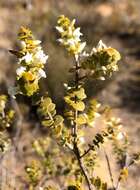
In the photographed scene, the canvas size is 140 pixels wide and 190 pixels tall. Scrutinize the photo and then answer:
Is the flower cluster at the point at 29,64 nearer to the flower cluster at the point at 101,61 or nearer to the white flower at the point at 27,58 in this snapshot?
the white flower at the point at 27,58

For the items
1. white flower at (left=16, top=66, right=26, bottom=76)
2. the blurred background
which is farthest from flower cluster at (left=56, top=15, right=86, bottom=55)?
the blurred background

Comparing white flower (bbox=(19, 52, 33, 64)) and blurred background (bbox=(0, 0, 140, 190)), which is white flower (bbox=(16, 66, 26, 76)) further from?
blurred background (bbox=(0, 0, 140, 190))

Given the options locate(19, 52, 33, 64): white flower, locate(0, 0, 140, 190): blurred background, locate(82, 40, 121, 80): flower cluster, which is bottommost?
locate(82, 40, 121, 80): flower cluster

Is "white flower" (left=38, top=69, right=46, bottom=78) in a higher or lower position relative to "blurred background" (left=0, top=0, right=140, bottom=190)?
lower

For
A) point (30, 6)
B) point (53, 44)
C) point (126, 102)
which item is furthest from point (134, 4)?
point (126, 102)

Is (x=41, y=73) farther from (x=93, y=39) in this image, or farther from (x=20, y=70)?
(x=93, y=39)

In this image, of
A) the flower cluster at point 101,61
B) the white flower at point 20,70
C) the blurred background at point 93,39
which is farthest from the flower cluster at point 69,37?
the blurred background at point 93,39

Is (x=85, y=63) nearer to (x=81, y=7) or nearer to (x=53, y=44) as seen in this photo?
(x=53, y=44)
